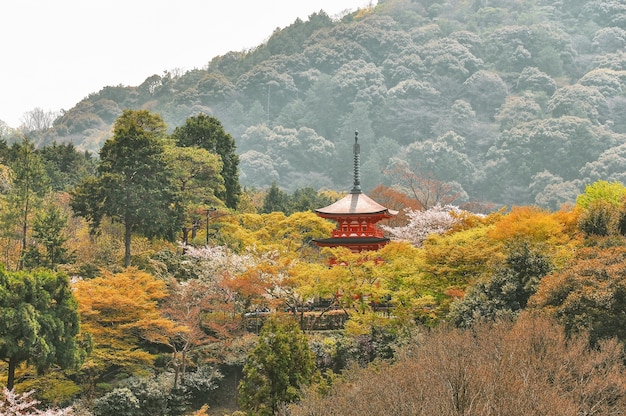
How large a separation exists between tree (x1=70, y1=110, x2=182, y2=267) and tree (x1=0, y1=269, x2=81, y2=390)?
10720mm

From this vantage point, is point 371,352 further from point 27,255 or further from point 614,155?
point 614,155

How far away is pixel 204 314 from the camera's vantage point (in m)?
31.6

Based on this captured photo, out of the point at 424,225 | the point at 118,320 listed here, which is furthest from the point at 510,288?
the point at 424,225

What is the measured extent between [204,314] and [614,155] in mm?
69139

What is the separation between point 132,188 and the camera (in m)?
35.5

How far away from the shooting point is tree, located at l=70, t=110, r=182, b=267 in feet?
116

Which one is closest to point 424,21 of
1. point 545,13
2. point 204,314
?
point 545,13

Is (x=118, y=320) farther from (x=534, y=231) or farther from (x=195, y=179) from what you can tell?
(x=534, y=231)

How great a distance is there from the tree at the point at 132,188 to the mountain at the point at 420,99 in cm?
5510

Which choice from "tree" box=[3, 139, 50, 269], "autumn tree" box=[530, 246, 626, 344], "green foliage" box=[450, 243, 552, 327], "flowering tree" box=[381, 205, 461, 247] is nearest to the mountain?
"flowering tree" box=[381, 205, 461, 247]

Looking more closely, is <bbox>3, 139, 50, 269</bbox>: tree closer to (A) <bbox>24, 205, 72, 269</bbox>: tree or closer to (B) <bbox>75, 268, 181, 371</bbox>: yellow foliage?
(A) <bbox>24, 205, 72, 269</bbox>: tree

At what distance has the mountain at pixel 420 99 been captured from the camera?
96812 mm

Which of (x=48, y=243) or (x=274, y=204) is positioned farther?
(x=274, y=204)

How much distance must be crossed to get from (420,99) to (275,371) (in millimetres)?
93894
